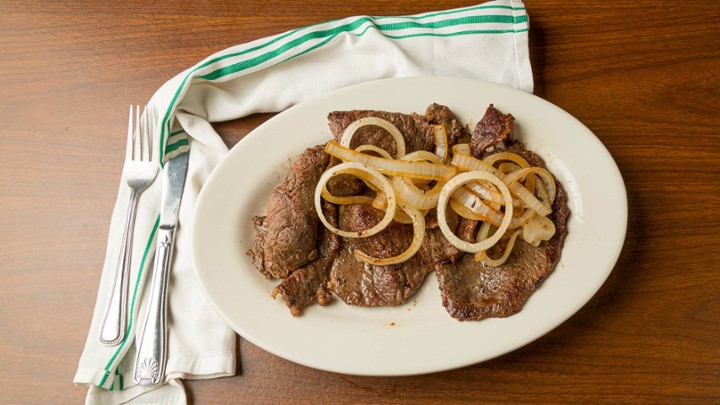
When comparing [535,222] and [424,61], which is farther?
[424,61]

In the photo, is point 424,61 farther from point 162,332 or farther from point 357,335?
point 162,332

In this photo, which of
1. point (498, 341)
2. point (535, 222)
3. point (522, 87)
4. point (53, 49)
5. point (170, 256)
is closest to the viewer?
point (498, 341)

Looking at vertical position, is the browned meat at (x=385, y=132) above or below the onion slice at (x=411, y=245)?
above

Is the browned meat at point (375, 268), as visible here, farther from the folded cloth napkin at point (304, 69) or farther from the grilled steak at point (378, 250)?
the folded cloth napkin at point (304, 69)

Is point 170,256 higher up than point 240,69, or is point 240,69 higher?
point 240,69

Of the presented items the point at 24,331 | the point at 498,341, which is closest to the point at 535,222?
the point at 498,341

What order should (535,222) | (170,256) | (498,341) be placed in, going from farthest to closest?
(170,256), (535,222), (498,341)

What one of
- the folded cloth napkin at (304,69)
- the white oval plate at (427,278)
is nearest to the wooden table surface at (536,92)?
the folded cloth napkin at (304,69)
